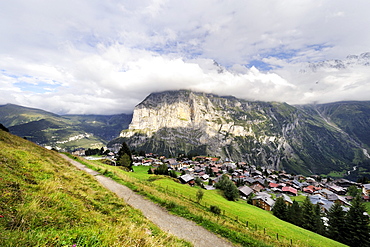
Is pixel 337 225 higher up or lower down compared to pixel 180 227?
lower down

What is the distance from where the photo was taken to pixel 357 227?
34.4 m

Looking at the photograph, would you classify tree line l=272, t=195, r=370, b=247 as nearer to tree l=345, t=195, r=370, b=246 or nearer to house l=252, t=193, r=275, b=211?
tree l=345, t=195, r=370, b=246

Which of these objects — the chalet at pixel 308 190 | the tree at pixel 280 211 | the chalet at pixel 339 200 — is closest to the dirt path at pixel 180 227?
the tree at pixel 280 211

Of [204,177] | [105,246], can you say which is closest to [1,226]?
[105,246]

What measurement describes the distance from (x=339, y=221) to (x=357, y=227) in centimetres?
578

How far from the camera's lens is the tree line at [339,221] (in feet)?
112

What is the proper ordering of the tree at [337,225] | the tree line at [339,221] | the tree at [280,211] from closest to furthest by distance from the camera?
the tree line at [339,221] < the tree at [337,225] < the tree at [280,211]

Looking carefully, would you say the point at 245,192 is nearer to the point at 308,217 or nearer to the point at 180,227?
the point at 308,217

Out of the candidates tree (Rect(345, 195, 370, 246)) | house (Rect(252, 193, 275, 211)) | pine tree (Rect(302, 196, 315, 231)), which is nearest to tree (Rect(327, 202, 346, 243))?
tree (Rect(345, 195, 370, 246))

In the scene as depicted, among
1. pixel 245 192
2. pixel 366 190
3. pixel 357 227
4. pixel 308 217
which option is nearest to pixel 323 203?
pixel 245 192

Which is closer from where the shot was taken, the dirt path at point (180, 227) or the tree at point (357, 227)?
the dirt path at point (180, 227)

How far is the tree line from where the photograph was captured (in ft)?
112

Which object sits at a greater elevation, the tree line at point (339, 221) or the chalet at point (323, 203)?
the tree line at point (339, 221)

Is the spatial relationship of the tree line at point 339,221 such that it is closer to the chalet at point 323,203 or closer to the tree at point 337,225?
the tree at point 337,225
